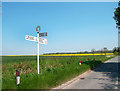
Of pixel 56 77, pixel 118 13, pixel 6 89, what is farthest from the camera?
pixel 118 13

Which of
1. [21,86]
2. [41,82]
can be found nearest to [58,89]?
[41,82]

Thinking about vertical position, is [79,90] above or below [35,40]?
below

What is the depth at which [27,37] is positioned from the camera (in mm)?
6406

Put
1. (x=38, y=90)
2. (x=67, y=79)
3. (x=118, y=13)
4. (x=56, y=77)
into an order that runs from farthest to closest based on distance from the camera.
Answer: (x=118, y=13) < (x=67, y=79) < (x=56, y=77) < (x=38, y=90)

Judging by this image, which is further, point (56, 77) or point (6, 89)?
point (56, 77)

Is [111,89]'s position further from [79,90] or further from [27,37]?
[27,37]

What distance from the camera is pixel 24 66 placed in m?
11.2

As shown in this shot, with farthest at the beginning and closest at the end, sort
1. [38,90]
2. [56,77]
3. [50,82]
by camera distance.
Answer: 1. [56,77]
2. [50,82]
3. [38,90]

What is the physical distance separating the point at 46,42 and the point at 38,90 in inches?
135

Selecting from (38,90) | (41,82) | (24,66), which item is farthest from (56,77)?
(24,66)

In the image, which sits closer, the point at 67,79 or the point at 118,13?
the point at 67,79

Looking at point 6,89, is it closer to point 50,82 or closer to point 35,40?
point 50,82

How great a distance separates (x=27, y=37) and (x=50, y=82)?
2.61m

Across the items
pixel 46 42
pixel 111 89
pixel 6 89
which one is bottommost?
pixel 111 89
